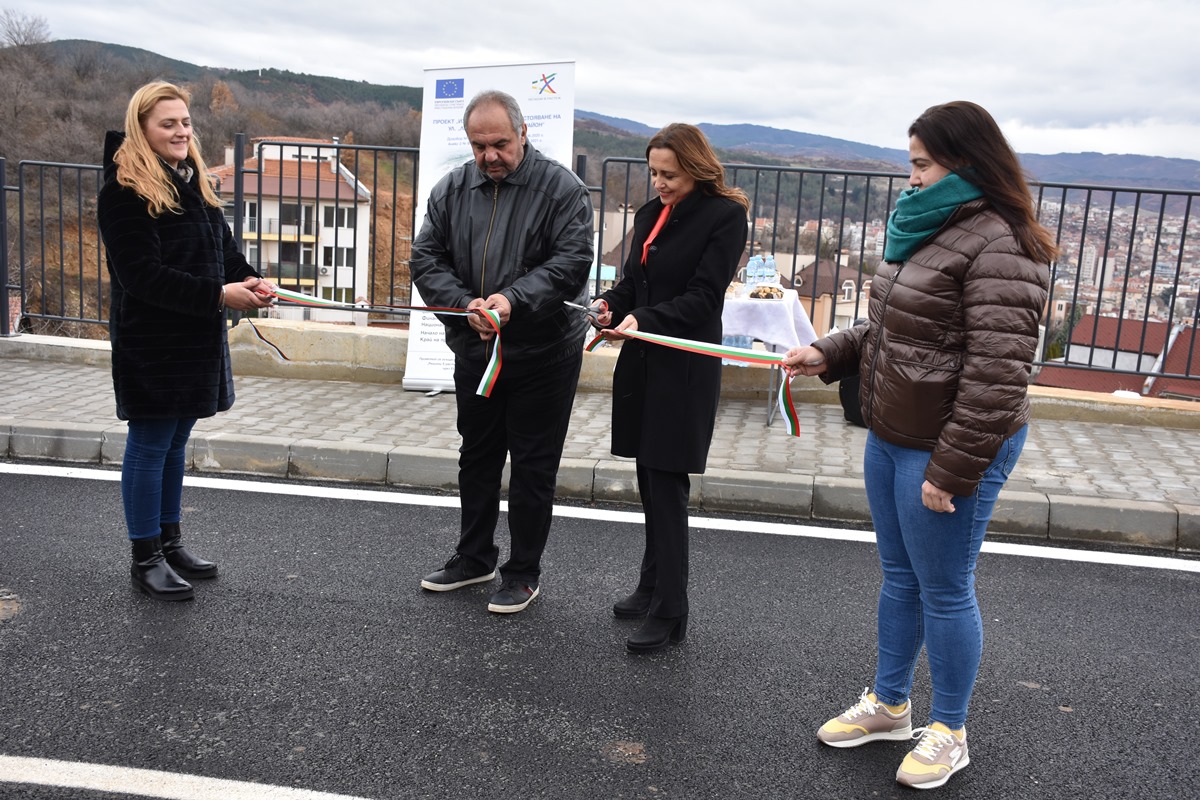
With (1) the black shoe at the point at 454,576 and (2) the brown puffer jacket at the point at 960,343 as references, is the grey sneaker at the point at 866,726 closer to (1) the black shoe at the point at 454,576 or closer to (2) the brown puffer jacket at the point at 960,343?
(2) the brown puffer jacket at the point at 960,343

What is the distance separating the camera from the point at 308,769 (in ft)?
10.1

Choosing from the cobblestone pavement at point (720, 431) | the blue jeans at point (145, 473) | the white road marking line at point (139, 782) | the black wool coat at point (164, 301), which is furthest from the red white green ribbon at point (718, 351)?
the cobblestone pavement at point (720, 431)

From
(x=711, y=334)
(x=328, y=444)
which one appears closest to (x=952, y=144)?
(x=711, y=334)

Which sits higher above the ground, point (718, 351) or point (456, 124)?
point (456, 124)

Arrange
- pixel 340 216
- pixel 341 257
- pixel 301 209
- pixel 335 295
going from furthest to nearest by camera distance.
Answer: pixel 341 257 → pixel 340 216 → pixel 301 209 → pixel 335 295

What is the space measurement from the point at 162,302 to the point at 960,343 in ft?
9.87

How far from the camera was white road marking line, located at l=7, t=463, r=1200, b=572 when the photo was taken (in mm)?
5316

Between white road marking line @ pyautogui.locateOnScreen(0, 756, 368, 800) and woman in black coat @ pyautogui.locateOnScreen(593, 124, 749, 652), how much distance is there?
1.51 metres

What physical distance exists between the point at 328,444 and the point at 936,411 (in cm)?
430

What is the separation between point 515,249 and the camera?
423cm

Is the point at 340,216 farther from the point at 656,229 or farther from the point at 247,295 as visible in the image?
the point at 656,229

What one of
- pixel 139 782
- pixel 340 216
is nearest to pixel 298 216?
pixel 340 216

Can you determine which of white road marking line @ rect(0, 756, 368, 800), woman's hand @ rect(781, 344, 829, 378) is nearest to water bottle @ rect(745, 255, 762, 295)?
woman's hand @ rect(781, 344, 829, 378)

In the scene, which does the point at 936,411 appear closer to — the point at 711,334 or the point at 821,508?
the point at 711,334
